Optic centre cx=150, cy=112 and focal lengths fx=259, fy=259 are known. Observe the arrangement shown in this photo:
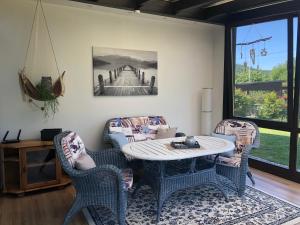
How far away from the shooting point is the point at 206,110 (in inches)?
194

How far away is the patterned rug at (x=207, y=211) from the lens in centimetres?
262

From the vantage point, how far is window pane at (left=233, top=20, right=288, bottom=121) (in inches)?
157

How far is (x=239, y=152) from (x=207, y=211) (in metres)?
1.13

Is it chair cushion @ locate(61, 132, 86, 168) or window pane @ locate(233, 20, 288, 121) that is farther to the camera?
window pane @ locate(233, 20, 288, 121)

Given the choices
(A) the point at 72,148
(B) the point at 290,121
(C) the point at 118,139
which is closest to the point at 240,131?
(B) the point at 290,121

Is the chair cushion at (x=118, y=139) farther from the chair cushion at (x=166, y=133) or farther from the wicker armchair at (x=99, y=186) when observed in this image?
the wicker armchair at (x=99, y=186)

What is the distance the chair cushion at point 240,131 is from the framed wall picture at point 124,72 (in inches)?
55.6

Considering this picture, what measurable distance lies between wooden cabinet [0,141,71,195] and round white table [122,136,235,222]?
115 cm

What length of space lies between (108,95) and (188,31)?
6.55ft

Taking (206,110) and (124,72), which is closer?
(124,72)

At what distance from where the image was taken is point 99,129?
418 cm

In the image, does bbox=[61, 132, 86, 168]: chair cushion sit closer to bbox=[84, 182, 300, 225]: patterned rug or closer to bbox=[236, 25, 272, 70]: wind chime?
bbox=[84, 182, 300, 225]: patterned rug

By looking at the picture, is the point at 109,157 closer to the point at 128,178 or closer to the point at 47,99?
the point at 128,178

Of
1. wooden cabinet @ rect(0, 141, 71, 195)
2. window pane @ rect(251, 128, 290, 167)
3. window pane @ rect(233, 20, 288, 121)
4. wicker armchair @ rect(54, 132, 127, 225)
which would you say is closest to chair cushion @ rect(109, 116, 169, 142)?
wooden cabinet @ rect(0, 141, 71, 195)
